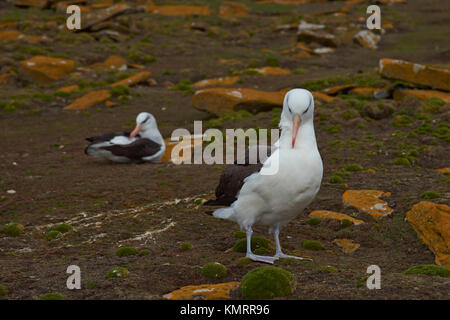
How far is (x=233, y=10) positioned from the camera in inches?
2234

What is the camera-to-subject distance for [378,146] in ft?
52.6

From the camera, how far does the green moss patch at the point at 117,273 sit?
716 centimetres

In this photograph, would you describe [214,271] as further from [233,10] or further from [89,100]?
[233,10]

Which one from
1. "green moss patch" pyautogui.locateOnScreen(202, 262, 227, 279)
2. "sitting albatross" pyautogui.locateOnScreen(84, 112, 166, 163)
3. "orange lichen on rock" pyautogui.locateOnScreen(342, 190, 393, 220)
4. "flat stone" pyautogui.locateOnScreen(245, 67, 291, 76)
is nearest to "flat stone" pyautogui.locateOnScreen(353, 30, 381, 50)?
"flat stone" pyautogui.locateOnScreen(245, 67, 291, 76)

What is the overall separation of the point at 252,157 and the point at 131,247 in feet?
8.16

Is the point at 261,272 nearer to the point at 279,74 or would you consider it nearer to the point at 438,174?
the point at 438,174

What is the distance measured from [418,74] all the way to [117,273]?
55.8 feet

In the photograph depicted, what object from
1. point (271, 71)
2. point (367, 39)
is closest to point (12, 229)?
point (271, 71)

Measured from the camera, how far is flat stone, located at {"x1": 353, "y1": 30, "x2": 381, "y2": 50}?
41625 mm

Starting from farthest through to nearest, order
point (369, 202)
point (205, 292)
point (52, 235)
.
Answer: point (369, 202), point (52, 235), point (205, 292)

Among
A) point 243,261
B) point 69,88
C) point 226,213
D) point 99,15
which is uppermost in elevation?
point 99,15

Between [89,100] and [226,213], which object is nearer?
[226,213]

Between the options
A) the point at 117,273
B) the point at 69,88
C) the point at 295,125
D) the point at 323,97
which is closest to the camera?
the point at 117,273

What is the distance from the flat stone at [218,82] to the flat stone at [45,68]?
335 inches
